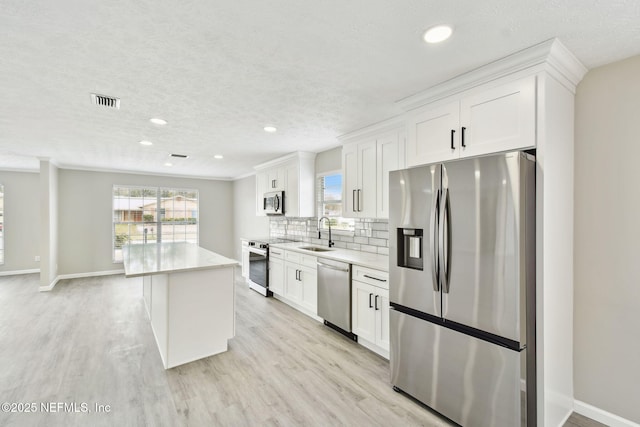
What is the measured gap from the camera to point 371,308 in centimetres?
298

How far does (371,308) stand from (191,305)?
5.86 ft

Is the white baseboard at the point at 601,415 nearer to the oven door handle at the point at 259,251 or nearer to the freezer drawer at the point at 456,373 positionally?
the freezer drawer at the point at 456,373

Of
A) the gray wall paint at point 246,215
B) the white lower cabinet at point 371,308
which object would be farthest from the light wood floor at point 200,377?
the gray wall paint at point 246,215

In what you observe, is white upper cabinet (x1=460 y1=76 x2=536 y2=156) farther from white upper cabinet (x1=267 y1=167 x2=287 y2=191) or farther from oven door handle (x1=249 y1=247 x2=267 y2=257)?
oven door handle (x1=249 y1=247 x2=267 y2=257)

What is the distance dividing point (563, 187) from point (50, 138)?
18.6ft

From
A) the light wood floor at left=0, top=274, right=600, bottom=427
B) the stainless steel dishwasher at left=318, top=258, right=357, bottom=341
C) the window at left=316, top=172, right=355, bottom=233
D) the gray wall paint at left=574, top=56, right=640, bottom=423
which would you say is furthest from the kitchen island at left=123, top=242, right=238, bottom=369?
the gray wall paint at left=574, top=56, right=640, bottom=423

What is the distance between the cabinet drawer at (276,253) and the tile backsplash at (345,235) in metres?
0.61

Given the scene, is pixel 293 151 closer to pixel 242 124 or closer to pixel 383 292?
pixel 242 124

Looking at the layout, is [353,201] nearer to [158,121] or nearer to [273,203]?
[273,203]

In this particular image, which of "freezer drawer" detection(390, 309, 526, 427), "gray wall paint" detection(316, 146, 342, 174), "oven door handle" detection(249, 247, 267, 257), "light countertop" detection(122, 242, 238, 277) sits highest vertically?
"gray wall paint" detection(316, 146, 342, 174)

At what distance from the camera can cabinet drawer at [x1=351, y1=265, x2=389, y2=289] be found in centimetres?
282

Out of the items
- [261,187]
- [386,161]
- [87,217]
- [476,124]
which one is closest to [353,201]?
[386,161]

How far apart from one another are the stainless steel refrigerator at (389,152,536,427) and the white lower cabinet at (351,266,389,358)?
49cm

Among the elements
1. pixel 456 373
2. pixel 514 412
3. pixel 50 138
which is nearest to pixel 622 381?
pixel 514 412
